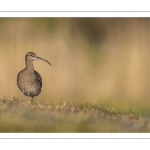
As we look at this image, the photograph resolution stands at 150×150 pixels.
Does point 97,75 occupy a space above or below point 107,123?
above

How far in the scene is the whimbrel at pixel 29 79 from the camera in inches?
296

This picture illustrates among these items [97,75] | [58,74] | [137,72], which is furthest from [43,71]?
[137,72]

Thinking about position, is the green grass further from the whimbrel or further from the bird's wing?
the bird's wing

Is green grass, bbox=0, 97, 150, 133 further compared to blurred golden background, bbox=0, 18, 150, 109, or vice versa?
blurred golden background, bbox=0, 18, 150, 109

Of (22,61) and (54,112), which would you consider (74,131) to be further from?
(22,61)

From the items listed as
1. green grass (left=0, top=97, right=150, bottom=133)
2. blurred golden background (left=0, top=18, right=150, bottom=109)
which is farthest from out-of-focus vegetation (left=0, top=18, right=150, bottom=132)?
green grass (left=0, top=97, right=150, bottom=133)

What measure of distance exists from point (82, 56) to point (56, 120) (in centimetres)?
90

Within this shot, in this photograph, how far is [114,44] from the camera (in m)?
7.70

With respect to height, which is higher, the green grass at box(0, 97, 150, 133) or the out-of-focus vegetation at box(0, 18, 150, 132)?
the out-of-focus vegetation at box(0, 18, 150, 132)

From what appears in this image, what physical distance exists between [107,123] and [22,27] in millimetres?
1647

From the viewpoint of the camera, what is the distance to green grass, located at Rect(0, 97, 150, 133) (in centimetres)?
750

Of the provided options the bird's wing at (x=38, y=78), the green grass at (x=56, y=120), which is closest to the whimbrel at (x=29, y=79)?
the bird's wing at (x=38, y=78)

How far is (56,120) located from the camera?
297 inches
